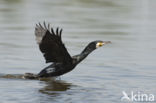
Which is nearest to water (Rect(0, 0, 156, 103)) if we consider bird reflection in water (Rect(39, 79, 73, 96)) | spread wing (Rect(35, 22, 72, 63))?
bird reflection in water (Rect(39, 79, 73, 96))

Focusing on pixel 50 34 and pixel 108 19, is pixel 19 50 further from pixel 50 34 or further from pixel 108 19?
pixel 108 19

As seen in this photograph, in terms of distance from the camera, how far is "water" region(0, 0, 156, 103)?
11.2m

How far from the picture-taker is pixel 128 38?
17.2 metres

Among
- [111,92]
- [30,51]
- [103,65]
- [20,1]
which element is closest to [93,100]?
[111,92]

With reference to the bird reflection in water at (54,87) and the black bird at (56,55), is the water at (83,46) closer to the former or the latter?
the bird reflection in water at (54,87)

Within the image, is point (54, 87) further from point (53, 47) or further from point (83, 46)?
point (83, 46)
